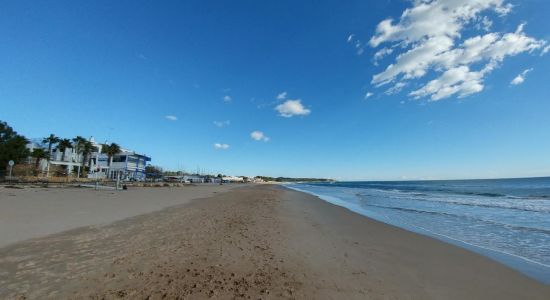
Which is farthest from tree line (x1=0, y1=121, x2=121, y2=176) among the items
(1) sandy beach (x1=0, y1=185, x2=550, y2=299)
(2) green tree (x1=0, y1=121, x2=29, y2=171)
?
(1) sandy beach (x1=0, y1=185, x2=550, y2=299)

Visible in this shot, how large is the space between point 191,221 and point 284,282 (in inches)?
324

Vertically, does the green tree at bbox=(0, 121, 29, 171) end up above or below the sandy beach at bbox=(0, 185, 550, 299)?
above

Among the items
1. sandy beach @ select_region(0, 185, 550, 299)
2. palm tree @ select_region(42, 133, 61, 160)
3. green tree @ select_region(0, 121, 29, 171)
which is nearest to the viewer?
sandy beach @ select_region(0, 185, 550, 299)

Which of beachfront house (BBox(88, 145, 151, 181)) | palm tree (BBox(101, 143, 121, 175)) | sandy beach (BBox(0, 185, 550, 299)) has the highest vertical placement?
palm tree (BBox(101, 143, 121, 175))

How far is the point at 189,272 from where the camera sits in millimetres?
5586

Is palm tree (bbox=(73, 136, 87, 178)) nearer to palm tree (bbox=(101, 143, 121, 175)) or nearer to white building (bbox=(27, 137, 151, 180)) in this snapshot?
white building (bbox=(27, 137, 151, 180))

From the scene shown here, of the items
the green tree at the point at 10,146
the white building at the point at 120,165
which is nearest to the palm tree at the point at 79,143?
the white building at the point at 120,165

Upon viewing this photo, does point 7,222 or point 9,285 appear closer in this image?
point 9,285

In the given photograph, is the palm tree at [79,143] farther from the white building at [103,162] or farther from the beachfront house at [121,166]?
the beachfront house at [121,166]

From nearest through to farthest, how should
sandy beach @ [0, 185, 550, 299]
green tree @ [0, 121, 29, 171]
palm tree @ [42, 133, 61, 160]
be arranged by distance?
sandy beach @ [0, 185, 550, 299]
green tree @ [0, 121, 29, 171]
palm tree @ [42, 133, 61, 160]

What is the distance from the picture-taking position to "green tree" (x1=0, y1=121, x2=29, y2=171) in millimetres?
47531

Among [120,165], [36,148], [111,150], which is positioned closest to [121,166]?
[120,165]

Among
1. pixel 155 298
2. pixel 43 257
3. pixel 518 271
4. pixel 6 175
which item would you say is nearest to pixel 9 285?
pixel 43 257

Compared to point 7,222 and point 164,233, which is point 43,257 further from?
point 7,222
